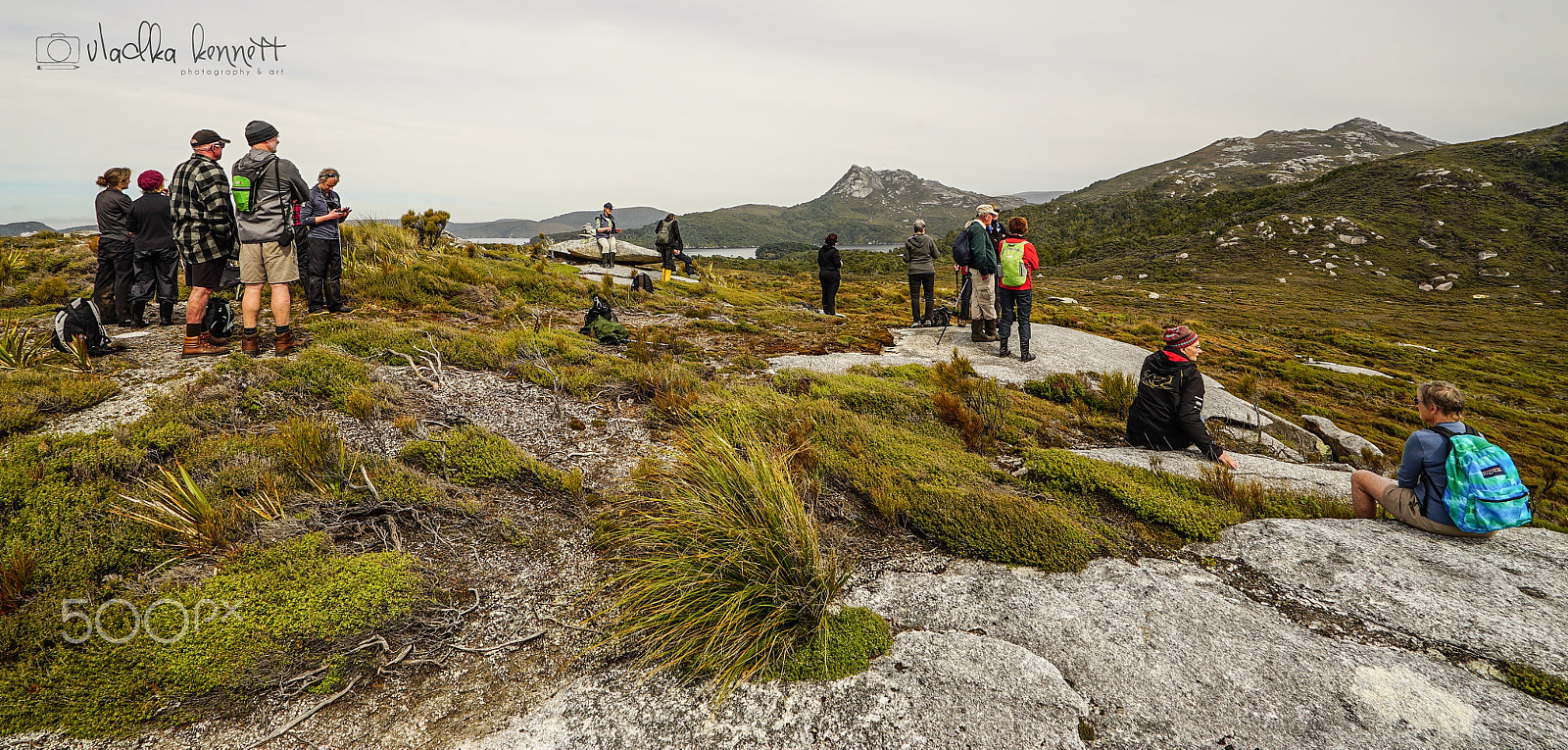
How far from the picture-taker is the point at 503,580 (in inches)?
154

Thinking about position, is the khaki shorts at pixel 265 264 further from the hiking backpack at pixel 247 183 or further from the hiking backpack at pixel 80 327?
the hiking backpack at pixel 80 327

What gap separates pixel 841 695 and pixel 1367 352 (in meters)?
33.0

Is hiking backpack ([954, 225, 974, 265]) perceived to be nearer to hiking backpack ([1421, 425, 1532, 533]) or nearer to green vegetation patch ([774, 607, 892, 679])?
hiking backpack ([1421, 425, 1532, 533])

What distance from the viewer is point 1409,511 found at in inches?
181

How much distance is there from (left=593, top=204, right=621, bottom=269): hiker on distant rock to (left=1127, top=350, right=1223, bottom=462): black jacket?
63.9ft

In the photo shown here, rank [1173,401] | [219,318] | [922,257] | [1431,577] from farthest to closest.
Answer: [922,257] < [219,318] < [1173,401] < [1431,577]

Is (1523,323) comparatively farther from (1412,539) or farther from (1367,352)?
(1412,539)

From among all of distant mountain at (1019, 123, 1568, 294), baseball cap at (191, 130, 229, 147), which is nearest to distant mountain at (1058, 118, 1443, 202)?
distant mountain at (1019, 123, 1568, 294)

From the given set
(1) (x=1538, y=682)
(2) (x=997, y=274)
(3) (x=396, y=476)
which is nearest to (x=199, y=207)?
(3) (x=396, y=476)

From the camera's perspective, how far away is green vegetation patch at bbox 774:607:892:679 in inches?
122

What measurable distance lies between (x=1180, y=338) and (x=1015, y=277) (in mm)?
3899

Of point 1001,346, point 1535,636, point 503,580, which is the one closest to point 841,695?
point 503,580

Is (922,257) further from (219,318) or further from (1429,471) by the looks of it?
(219,318)

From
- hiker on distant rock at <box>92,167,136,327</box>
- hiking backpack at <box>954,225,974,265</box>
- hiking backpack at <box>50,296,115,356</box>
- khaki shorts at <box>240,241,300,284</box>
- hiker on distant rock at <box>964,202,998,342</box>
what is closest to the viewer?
hiking backpack at <box>50,296,115,356</box>
